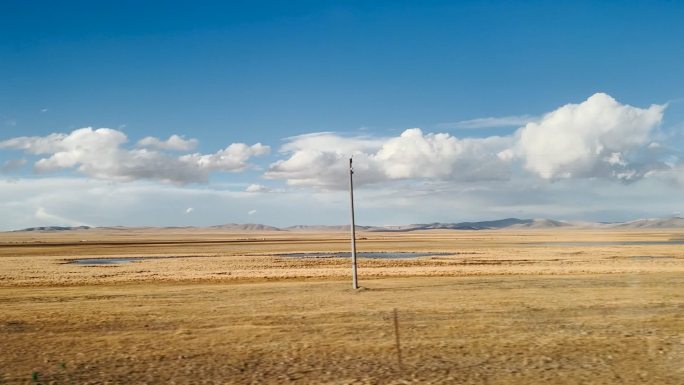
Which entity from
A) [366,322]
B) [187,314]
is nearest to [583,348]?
[366,322]

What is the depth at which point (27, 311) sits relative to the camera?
834 inches

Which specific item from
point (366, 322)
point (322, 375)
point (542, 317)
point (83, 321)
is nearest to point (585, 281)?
point (542, 317)

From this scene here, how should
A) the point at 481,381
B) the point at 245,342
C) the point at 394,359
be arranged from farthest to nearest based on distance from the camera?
1. the point at 245,342
2. the point at 394,359
3. the point at 481,381

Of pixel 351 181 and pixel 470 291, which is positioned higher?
pixel 351 181

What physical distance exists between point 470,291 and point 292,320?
36.8 ft

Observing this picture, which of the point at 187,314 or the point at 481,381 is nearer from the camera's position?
the point at 481,381

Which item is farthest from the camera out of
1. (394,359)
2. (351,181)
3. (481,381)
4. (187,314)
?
(351,181)

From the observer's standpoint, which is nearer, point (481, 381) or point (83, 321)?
point (481, 381)

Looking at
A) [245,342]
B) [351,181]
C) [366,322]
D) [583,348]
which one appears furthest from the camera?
[351,181]

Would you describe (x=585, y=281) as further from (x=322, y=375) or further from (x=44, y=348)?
(x=44, y=348)

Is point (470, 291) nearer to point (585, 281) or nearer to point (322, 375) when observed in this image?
point (585, 281)

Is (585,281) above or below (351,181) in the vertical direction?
below

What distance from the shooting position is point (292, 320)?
18.6 metres

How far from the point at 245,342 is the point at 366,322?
4.73 meters
